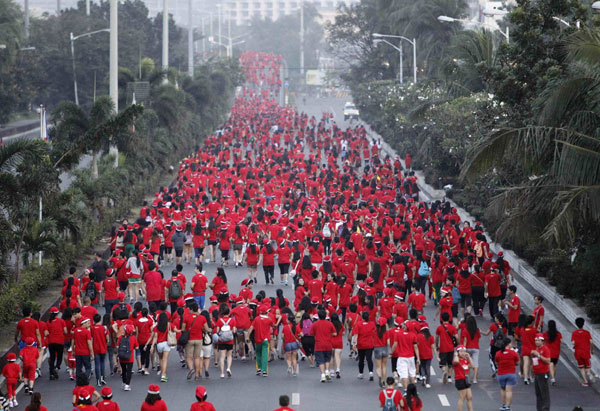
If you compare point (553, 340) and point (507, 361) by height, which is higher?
point (507, 361)

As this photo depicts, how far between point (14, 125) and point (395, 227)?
46891mm

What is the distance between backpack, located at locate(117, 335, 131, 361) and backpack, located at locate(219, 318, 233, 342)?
61.2 inches

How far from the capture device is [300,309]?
1828cm

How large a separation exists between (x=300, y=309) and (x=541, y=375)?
4.47 meters

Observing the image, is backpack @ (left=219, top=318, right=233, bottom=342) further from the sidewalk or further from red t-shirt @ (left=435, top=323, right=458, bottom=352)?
the sidewalk

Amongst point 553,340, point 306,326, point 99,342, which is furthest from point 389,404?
point 99,342

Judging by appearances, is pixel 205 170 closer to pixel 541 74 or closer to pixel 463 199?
pixel 463 199

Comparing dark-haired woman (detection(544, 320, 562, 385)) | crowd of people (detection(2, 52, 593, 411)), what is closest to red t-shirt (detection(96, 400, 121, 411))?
crowd of people (detection(2, 52, 593, 411))

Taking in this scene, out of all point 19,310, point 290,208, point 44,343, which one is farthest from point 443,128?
point 44,343

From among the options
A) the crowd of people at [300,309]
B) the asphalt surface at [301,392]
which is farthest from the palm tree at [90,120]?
the asphalt surface at [301,392]

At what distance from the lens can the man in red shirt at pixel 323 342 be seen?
17.2 meters

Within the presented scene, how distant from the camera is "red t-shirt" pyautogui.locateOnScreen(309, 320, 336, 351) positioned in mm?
17219

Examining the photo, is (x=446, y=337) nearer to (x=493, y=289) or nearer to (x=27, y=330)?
(x=493, y=289)

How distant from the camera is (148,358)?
58.6ft
